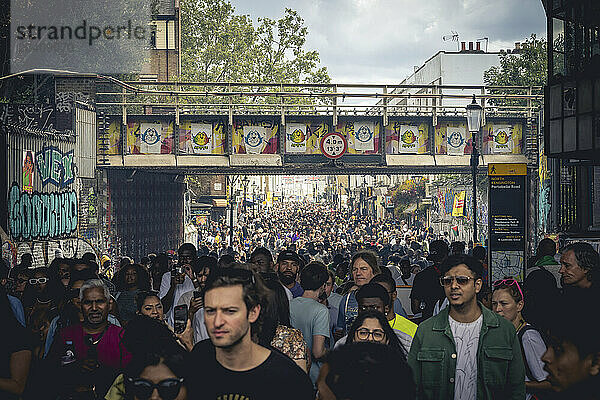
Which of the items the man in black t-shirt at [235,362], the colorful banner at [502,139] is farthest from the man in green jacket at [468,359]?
the colorful banner at [502,139]

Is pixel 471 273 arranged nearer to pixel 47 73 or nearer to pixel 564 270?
pixel 564 270

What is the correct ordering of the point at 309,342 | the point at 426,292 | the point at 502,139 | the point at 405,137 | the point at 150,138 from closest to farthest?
the point at 309,342 < the point at 426,292 < the point at 150,138 < the point at 405,137 < the point at 502,139

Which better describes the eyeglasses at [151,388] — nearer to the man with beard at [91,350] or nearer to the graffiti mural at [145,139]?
the man with beard at [91,350]

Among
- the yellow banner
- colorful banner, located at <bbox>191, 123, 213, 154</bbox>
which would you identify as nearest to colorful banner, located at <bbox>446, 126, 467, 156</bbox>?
colorful banner, located at <bbox>191, 123, 213, 154</bbox>

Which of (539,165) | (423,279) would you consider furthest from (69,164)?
(423,279)

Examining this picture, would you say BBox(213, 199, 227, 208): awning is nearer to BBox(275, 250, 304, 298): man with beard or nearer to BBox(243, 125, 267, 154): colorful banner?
BBox(243, 125, 267, 154): colorful banner

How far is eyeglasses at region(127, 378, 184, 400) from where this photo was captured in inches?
180

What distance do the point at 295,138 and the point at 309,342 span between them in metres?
25.2

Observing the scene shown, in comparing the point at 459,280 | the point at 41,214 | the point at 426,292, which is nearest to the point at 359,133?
the point at 41,214

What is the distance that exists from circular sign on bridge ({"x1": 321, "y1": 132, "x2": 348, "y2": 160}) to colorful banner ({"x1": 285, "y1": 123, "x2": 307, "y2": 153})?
2.51 ft

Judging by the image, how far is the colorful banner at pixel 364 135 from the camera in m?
32.6

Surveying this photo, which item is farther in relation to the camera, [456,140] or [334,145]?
[456,140]

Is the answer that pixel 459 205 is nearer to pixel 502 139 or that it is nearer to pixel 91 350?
pixel 502 139

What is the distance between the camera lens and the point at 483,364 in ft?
19.0
